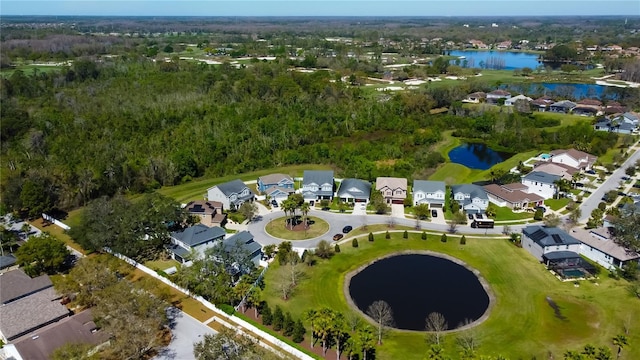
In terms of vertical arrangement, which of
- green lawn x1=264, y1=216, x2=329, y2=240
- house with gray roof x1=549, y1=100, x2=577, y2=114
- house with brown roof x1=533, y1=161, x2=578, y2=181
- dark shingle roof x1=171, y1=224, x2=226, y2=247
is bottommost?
green lawn x1=264, y1=216, x2=329, y2=240

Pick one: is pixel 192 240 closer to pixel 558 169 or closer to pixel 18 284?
pixel 18 284

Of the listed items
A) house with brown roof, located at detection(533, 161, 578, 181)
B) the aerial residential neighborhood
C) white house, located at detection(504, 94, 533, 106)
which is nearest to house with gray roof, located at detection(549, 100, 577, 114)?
the aerial residential neighborhood

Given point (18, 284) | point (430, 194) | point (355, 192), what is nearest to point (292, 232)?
point (355, 192)

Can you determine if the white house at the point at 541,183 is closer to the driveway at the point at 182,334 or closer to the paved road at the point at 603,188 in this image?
the paved road at the point at 603,188

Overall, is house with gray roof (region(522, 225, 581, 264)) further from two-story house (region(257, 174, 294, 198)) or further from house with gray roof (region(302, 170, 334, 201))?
two-story house (region(257, 174, 294, 198))

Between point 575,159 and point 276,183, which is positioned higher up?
point 575,159

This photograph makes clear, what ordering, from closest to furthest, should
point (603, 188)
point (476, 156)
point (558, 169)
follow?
point (603, 188), point (558, 169), point (476, 156)

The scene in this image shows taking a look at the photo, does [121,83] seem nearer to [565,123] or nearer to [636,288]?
[565,123]
